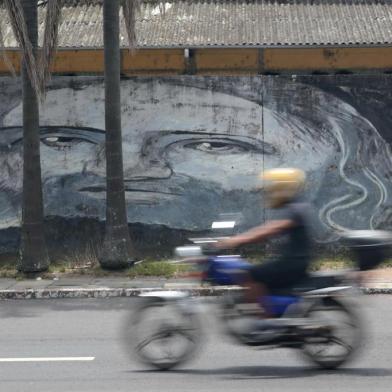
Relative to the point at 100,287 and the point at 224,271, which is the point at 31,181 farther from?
the point at 224,271

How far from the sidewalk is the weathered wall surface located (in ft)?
6.25

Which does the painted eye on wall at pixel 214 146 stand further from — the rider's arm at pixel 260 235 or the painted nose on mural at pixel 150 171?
the rider's arm at pixel 260 235

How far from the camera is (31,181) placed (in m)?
13.2

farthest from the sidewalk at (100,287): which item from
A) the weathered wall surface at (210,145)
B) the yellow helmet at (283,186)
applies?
the yellow helmet at (283,186)

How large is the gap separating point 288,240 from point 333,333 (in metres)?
0.87

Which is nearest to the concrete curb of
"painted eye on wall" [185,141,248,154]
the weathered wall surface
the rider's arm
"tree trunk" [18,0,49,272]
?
"tree trunk" [18,0,49,272]

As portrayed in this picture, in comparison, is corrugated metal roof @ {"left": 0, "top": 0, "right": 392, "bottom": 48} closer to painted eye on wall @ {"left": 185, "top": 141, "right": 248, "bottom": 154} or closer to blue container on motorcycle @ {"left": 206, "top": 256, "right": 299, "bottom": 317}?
painted eye on wall @ {"left": 185, "top": 141, "right": 248, "bottom": 154}

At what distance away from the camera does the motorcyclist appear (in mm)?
6801

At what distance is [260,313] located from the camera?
684 centimetres

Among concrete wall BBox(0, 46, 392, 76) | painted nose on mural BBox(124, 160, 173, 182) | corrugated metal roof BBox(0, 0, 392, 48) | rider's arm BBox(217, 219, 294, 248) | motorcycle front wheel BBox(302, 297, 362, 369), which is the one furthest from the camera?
corrugated metal roof BBox(0, 0, 392, 48)

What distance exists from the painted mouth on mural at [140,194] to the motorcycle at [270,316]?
303 inches

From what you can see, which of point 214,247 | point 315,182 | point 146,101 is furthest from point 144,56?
point 214,247

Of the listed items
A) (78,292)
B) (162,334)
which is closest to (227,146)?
(78,292)

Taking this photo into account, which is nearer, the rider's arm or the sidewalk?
the rider's arm
